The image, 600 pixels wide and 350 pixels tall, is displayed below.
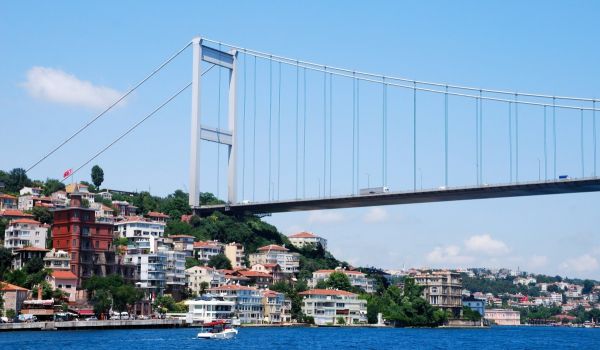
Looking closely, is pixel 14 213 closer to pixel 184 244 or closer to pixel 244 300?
pixel 184 244

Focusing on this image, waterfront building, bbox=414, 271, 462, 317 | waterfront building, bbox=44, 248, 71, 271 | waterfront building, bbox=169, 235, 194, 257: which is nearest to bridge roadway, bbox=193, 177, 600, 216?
waterfront building, bbox=169, 235, 194, 257

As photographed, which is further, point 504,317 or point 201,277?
point 504,317

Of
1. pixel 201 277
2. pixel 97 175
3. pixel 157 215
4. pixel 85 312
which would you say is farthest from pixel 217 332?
pixel 97 175

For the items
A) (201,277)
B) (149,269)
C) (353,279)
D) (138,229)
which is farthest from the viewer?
(353,279)

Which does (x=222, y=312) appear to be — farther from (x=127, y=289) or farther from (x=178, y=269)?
(x=178, y=269)

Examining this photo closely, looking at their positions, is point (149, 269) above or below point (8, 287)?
above

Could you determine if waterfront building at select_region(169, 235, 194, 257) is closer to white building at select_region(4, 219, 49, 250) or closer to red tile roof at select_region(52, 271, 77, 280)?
white building at select_region(4, 219, 49, 250)

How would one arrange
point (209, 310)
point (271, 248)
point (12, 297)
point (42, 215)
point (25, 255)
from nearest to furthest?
point (12, 297) → point (209, 310) → point (25, 255) → point (42, 215) → point (271, 248)
